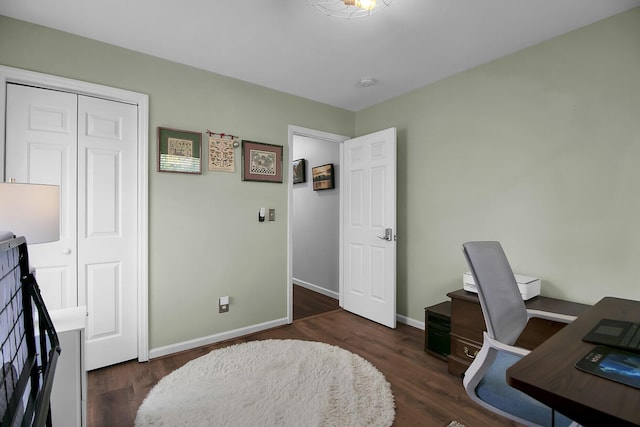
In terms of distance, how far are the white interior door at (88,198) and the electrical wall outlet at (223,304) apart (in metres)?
0.66

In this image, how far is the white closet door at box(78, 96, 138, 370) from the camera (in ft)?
7.51

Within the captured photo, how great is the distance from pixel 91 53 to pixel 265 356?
266cm

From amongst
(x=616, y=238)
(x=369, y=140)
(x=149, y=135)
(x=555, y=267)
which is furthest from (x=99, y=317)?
(x=616, y=238)

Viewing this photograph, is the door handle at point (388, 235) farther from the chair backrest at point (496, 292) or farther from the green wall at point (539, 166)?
the chair backrest at point (496, 292)

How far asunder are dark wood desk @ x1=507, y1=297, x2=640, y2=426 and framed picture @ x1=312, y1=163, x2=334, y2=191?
3.39 meters

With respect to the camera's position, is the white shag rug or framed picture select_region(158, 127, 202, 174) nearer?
the white shag rug

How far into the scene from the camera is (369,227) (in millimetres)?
3416

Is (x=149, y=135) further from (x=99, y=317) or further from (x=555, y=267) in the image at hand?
(x=555, y=267)

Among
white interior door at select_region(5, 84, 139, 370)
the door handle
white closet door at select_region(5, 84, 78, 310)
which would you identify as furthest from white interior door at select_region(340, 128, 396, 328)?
white closet door at select_region(5, 84, 78, 310)

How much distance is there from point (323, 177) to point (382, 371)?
8.85ft

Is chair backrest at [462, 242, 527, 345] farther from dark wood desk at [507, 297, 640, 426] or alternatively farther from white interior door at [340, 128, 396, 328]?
white interior door at [340, 128, 396, 328]

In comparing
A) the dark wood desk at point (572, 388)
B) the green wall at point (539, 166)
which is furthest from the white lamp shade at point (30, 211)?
the green wall at point (539, 166)

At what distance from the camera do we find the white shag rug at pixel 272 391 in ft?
5.82

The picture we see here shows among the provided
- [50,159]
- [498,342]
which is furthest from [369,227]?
[50,159]
